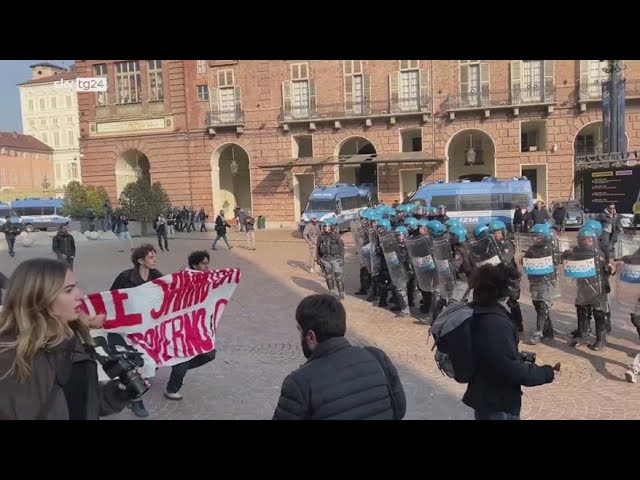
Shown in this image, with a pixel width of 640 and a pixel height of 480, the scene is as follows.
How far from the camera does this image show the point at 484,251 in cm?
833

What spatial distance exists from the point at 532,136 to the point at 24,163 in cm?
5849

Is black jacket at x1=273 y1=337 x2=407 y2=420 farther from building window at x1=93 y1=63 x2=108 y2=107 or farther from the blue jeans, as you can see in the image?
building window at x1=93 y1=63 x2=108 y2=107

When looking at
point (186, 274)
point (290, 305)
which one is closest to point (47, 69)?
point (290, 305)

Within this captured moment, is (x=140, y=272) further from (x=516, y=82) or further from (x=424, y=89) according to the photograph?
(x=516, y=82)

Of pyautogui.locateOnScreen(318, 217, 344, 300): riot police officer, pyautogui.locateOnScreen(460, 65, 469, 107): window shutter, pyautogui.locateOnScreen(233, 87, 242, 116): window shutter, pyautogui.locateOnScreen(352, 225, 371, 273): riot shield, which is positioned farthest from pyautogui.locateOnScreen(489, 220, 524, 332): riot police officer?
pyautogui.locateOnScreen(233, 87, 242, 116): window shutter

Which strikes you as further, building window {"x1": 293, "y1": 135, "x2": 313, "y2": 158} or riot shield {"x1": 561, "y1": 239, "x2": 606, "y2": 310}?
building window {"x1": 293, "y1": 135, "x2": 313, "y2": 158}

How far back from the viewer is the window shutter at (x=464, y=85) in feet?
104

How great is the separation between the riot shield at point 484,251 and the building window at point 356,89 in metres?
26.3

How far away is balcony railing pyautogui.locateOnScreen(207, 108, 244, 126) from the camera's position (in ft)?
117

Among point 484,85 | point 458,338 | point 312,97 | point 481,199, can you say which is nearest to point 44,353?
point 458,338

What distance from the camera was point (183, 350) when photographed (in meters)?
5.32

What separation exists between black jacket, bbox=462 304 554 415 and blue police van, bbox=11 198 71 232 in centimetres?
4110

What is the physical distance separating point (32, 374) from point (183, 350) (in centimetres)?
323

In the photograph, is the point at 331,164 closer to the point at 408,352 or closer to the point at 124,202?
the point at 124,202
